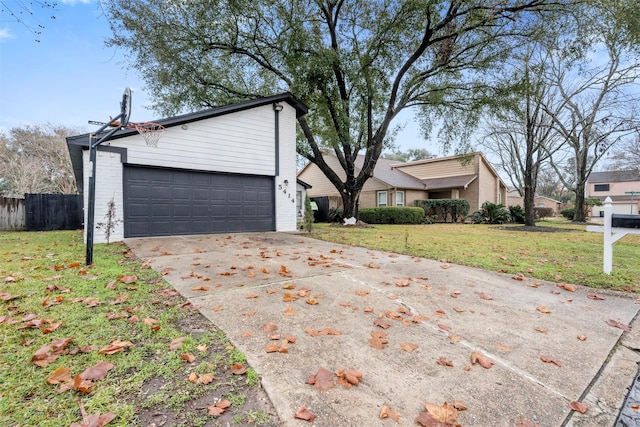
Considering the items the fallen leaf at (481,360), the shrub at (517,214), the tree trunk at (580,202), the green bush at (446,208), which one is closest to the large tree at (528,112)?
the tree trunk at (580,202)

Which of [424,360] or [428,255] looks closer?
[424,360]

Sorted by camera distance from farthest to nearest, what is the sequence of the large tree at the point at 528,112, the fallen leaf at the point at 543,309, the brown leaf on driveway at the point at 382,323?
1. the large tree at the point at 528,112
2. the fallen leaf at the point at 543,309
3. the brown leaf on driveway at the point at 382,323

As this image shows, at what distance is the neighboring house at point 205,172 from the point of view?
8156mm

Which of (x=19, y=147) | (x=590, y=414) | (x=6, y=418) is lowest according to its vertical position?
(x=590, y=414)

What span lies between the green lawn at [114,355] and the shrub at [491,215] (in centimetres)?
1972

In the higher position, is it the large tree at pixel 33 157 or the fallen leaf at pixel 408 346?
the large tree at pixel 33 157

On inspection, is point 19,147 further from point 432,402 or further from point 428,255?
point 432,402

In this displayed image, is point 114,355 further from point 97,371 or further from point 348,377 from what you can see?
point 348,377

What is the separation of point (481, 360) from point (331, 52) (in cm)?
1126

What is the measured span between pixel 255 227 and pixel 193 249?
3.95m

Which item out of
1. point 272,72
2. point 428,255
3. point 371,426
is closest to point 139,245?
point 428,255

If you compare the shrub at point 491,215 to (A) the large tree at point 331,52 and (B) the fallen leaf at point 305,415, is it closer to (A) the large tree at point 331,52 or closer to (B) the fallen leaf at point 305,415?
(A) the large tree at point 331,52

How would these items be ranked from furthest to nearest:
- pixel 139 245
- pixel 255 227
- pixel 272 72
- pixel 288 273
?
pixel 272 72 → pixel 255 227 → pixel 139 245 → pixel 288 273

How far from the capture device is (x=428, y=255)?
6098mm
